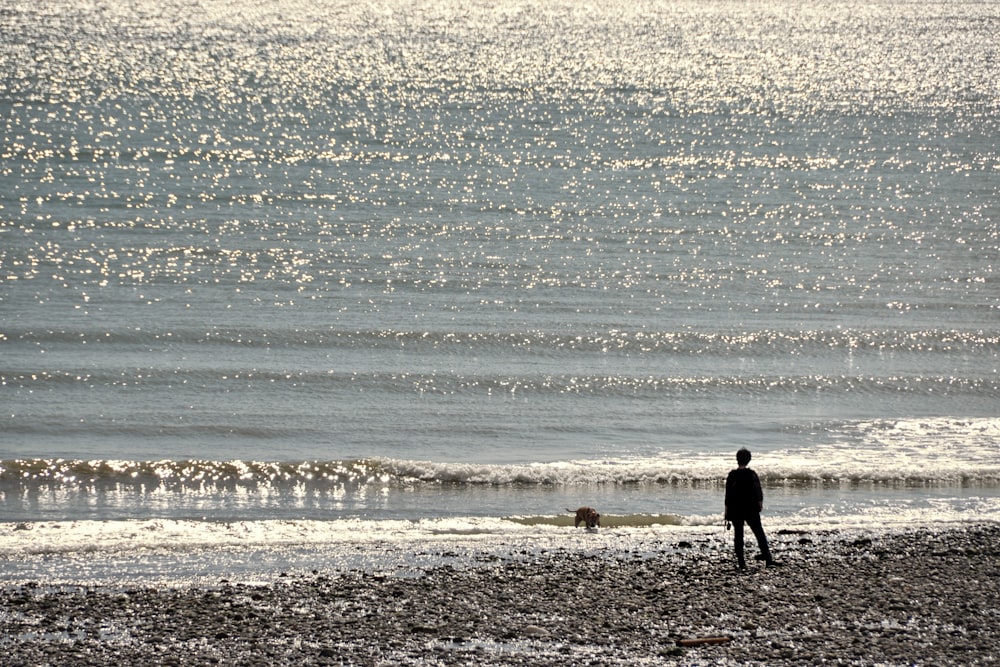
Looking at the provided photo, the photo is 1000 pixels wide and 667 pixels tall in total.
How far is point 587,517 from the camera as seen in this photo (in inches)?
707

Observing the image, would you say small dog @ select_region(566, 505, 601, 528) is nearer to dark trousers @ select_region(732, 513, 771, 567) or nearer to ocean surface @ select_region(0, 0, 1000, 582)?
ocean surface @ select_region(0, 0, 1000, 582)

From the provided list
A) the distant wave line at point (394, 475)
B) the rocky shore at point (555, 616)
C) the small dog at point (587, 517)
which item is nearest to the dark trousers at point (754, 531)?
the rocky shore at point (555, 616)

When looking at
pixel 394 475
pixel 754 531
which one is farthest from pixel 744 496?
pixel 394 475

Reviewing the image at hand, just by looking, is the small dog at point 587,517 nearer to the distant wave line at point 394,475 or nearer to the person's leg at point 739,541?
the distant wave line at point 394,475

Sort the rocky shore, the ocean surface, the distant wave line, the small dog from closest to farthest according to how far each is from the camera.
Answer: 1. the rocky shore
2. the small dog
3. the ocean surface
4. the distant wave line

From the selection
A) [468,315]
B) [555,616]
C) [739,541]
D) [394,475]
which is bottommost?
[555,616]

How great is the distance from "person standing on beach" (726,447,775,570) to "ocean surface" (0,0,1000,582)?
4.90 feet

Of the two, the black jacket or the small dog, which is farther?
the small dog

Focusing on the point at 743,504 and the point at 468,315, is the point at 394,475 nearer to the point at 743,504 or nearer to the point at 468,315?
the point at 743,504

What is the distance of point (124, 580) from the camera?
603 inches

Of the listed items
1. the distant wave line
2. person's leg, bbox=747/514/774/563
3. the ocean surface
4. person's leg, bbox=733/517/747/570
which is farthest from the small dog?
person's leg, bbox=747/514/774/563

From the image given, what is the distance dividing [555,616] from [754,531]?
288cm

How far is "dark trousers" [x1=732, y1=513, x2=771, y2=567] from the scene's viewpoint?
15.7 meters

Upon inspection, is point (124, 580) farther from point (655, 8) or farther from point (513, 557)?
point (655, 8)
